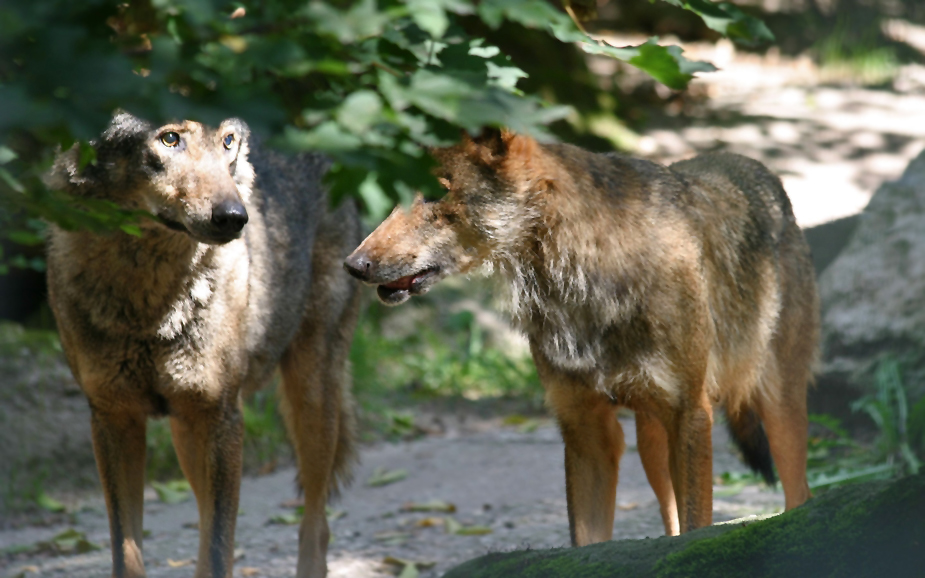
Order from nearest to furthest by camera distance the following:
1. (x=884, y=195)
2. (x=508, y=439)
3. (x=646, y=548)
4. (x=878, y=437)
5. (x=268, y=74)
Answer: (x=268, y=74) → (x=646, y=548) → (x=878, y=437) → (x=884, y=195) → (x=508, y=439)

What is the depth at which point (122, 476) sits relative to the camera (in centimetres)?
402

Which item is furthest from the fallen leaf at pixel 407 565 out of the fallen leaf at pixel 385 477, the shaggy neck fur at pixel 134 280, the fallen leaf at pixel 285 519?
the shaggy neck fur at pixel 134 280

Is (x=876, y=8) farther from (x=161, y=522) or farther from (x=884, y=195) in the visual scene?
(x=161, y=522)

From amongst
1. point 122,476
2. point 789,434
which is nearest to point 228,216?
point 122,476

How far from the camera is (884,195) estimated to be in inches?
261

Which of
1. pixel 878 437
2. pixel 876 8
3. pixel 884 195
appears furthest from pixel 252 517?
pixel 876 8

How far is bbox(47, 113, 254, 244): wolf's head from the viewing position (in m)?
3.43

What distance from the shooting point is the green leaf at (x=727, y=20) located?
2389 mm

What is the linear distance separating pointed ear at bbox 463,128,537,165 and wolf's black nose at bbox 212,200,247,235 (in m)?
0.83

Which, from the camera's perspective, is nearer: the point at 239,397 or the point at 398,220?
the point at 398,220

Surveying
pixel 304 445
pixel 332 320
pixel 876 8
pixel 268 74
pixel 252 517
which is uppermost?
pixel 876 8

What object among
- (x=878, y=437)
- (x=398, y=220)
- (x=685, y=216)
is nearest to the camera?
(x=398, y=220)

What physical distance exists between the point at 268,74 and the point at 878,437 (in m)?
4.85

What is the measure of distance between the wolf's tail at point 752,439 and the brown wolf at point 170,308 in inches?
90.0
